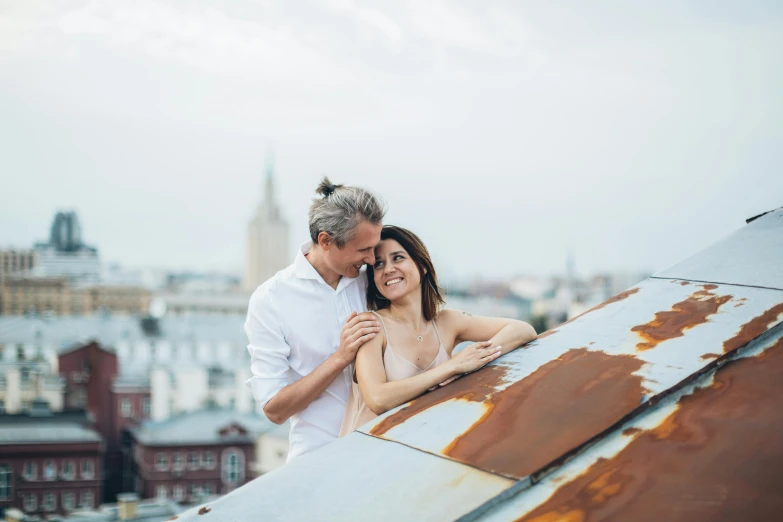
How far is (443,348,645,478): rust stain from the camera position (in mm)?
942

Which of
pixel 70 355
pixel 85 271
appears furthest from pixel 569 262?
pixel 70 355

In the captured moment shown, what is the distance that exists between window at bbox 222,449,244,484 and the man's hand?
887 inches

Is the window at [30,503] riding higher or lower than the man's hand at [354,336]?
lower

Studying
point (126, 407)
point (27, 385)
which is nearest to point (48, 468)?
point (126, 407)

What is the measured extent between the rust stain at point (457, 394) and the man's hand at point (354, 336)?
1.20ft

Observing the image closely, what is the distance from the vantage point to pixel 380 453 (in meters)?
1.05

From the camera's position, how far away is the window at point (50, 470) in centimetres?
2130

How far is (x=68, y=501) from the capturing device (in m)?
21.5

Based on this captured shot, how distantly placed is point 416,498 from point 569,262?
79.6 metres

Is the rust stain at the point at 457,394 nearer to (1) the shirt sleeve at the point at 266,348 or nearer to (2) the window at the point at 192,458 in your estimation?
(1) the shirt sleeve at the point at 266,348

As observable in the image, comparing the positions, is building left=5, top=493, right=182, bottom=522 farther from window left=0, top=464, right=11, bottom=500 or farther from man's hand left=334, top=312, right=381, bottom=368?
man's hand left=334, top=312, right=381, bottom=368

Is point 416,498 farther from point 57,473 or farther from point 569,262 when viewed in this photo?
point 569,262

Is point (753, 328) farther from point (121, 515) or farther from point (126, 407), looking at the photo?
point (126, 407)

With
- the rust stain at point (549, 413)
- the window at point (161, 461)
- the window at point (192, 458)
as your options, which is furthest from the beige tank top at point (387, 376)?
the window at point (161, 461)
